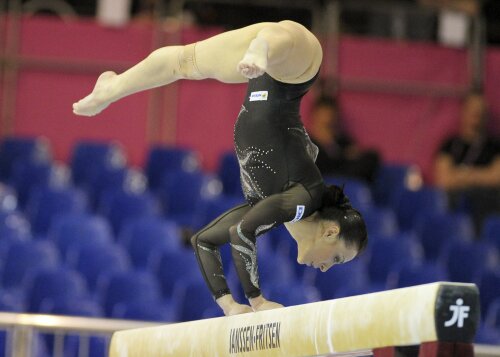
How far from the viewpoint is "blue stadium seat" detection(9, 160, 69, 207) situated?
9.05 m

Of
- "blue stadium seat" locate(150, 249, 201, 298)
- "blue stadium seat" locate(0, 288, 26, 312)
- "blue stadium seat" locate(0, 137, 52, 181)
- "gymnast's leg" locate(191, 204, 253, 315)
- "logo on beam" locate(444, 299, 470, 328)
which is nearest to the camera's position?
"logo on beam" locate(444, 299, 470, 328)

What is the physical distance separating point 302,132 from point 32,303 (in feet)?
10.1

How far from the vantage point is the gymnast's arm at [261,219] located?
4.23 metres

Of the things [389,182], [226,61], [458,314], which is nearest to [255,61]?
[226,61]

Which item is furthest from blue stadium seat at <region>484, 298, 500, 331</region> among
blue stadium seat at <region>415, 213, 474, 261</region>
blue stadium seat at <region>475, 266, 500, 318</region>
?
blue stadium seat at <region>415, 213, 474, 261</region>

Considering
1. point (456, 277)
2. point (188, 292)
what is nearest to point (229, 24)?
point (456, 277)

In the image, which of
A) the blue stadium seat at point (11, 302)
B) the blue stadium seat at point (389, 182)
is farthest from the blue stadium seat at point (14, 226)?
the blue stadium seat at point (389, 182)

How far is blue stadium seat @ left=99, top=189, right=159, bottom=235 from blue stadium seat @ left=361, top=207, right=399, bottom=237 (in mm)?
1600

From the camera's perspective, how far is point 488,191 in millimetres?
9680

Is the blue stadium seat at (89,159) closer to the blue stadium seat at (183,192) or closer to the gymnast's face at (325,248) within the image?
the blue stadium seat at (183,192)

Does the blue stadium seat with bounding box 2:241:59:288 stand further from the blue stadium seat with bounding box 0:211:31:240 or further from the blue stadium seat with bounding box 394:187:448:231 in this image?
the blue stadium seat with bounding box 394:187:448:231

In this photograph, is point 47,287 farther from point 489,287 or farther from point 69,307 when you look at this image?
point 489,287

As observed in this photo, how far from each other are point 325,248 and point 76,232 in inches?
149

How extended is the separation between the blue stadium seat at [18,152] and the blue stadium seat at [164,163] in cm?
85
